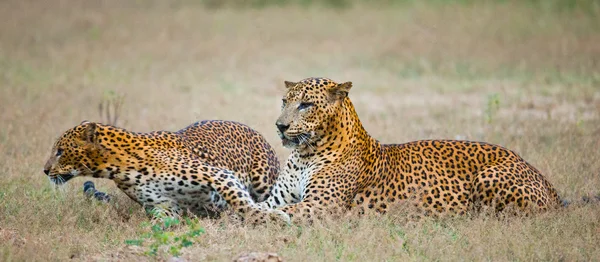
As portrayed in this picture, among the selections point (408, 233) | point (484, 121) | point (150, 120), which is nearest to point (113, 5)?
point (150, 120)

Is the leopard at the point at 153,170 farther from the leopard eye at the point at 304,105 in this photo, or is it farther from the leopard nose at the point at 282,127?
the leopard eye at the point at 304,105

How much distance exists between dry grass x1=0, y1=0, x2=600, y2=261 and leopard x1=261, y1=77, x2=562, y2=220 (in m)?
0.25

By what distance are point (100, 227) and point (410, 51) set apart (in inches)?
560

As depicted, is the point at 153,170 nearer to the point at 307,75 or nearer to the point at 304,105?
the point at 304,105

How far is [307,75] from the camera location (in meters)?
19.3

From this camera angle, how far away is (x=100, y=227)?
8195 millimetres

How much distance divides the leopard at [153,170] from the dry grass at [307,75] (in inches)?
12.8

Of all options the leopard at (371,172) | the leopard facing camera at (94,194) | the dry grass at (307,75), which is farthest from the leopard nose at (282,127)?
the leopard facing camera at (94,194)

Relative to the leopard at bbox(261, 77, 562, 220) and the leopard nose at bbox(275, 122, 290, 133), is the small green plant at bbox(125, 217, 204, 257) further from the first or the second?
the leopard nose at bbox(275, 122, 290, 133)

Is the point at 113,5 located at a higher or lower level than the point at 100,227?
higher

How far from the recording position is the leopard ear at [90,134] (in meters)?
8.07

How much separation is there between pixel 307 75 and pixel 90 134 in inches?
452

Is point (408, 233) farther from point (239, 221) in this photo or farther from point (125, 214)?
point (125, 214)

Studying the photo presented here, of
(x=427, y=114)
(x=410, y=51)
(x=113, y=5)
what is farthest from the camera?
(x=113, y=5)
